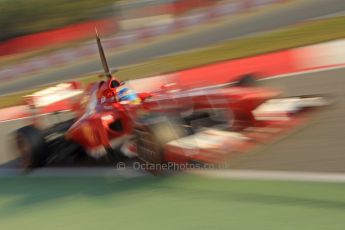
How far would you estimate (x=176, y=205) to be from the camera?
3988 mm

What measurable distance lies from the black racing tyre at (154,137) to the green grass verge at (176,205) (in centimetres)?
22

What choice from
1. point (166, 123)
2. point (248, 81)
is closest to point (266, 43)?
point (248, 81)

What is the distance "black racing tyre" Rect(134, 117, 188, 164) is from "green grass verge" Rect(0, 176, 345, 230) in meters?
0.22

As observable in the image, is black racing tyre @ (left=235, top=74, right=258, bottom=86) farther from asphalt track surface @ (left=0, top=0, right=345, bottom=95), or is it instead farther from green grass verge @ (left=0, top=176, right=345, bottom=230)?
asphalt track surface @ (left=0, top=0, right=345, bottom=95)

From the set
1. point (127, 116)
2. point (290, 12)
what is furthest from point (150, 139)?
point (290, 12)

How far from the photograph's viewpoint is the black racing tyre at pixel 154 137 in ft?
15.1

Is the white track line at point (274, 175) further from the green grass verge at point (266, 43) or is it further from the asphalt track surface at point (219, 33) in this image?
the asphalt track surface at point (219, 33)

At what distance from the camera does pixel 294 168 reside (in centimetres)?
432

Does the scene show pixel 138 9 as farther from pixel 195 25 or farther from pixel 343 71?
pixel 343 71

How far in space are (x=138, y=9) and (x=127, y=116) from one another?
Answer: 2033 centimetres

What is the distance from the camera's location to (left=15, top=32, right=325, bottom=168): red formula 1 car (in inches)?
186

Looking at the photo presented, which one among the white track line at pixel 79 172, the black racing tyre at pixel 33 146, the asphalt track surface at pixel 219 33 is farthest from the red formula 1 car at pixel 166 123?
the asphalt track surface at pixel 219 33

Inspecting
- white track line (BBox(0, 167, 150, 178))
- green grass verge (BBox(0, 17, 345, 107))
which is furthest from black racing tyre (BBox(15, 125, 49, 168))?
green grass verge (BBox(0, 17, 345, 107))

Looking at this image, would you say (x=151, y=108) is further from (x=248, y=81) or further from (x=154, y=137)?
(x=248, y=81)
